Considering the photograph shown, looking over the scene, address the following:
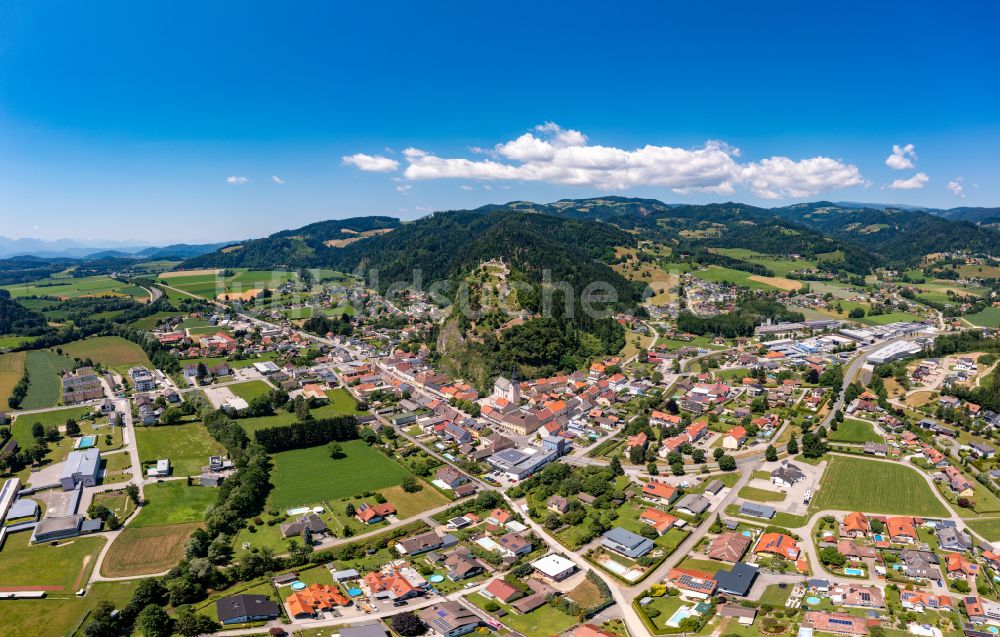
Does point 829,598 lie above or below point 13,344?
below

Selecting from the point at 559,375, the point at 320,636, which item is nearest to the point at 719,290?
the point at 559,375

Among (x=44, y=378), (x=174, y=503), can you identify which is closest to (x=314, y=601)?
(x=174, y=503)

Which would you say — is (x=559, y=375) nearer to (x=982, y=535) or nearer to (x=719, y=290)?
(x=982, y=535)

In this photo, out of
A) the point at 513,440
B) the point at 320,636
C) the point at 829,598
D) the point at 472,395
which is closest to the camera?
the point at 320,636

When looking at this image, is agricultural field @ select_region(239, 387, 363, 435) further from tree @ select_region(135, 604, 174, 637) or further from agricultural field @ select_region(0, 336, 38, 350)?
agricultural field @ select_region(0, 336, 38, 350)

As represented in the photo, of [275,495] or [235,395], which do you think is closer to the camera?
[275,495]

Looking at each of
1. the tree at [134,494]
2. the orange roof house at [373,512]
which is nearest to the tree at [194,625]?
the orange roof house at [373,512]
